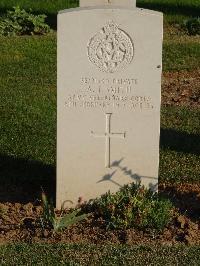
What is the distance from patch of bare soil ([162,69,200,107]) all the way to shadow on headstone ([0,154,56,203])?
2.92 meters

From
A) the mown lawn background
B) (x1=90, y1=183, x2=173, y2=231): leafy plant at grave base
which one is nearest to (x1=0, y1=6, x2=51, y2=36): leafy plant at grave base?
the mown lawn background

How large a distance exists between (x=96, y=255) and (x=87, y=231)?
0.37m

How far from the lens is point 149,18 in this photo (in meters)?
5.71

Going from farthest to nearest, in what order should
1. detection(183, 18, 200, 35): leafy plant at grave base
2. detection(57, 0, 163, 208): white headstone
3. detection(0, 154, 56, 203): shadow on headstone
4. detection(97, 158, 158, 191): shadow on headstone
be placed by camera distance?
1. detection(183, 18, 200, 35): leafy plant at grave base
2. detection(0, 154, 56, 203): shadow on headstone
3. detection(97, 158, 158, 191): shadow on headstone
4. detection(57, 0, 163, 208): white headstone

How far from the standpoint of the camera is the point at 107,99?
5.89 m

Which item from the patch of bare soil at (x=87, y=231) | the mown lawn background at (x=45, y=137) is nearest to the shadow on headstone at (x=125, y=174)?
the patch of bare soil at (x=87, y=231)

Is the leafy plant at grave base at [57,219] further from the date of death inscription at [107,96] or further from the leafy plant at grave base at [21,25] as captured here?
the leafy plant at grave base at [21,25]

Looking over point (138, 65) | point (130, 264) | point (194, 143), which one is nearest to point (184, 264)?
point (130, 264)

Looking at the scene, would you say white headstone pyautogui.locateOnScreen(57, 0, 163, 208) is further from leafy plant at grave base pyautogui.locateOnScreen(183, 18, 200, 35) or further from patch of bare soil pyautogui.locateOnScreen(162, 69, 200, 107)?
leafy plant at grave base pyautogui.locateOnScreen(183, 18, 200, 35)

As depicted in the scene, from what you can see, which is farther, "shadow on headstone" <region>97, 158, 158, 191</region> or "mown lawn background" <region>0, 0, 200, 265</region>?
"shadow on headstone" <region>97, 158, 158, 191</region>

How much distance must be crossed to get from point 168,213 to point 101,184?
68 cm

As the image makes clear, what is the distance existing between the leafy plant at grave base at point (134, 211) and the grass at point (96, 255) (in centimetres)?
25

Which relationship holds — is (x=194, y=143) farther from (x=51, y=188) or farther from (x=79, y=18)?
(x=79, y=18)

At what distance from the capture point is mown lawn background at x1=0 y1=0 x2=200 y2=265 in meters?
5.31
